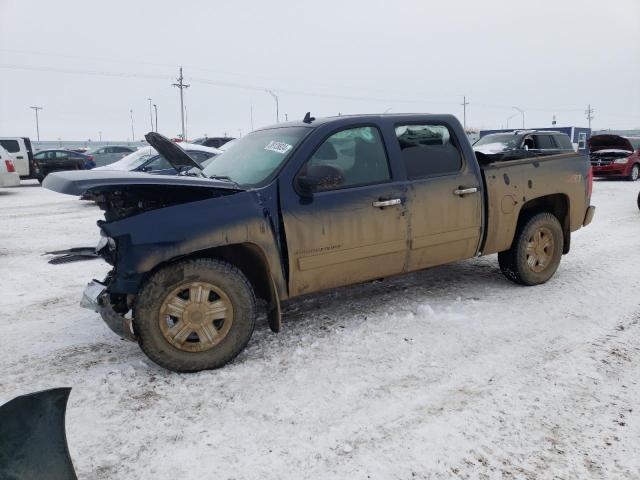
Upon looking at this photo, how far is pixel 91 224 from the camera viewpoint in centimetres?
1024

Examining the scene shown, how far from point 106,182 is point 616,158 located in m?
19.9

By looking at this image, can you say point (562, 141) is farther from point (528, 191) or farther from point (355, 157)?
point (355, 157)

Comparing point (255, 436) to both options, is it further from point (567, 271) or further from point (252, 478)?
point (567, 271)

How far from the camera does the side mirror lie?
12.4 feet

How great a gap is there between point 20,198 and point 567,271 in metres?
16.2

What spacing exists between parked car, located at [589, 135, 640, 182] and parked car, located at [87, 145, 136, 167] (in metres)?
26.9

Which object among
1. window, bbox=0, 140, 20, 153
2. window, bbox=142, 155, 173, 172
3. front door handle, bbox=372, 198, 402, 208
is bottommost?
front door handle, bbox=372, 198, 402, 208

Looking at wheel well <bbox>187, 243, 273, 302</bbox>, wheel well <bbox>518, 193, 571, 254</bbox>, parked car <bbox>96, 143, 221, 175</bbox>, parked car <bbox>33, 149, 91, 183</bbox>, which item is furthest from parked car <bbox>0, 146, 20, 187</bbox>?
wheel well <bbox>518, 193, 571, 254</bbox>

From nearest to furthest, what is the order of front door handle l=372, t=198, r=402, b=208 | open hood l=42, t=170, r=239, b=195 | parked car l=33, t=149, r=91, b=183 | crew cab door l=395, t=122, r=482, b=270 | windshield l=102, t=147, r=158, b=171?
open hood l=42, t=170, r=239, b=195
front door handle l=372, t=198, r=402, b=208
crew cab door l=395, t=122, r=482, b=270
windshield l=102, t=147, r=158, b=171
parked car l=33, t=149, r=91, b=183

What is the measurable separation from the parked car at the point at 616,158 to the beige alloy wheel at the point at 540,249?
595 inches

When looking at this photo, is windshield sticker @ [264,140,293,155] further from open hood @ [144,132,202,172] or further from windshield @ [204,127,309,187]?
open hood @ [144,132,202,172]

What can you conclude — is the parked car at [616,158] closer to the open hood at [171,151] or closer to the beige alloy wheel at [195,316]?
the open hood at [171,151]

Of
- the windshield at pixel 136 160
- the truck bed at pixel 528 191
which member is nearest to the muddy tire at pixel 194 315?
the truck bed at pixel 528 191

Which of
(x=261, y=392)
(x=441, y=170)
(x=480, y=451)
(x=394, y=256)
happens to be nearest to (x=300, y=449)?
(x=261, y=392)
